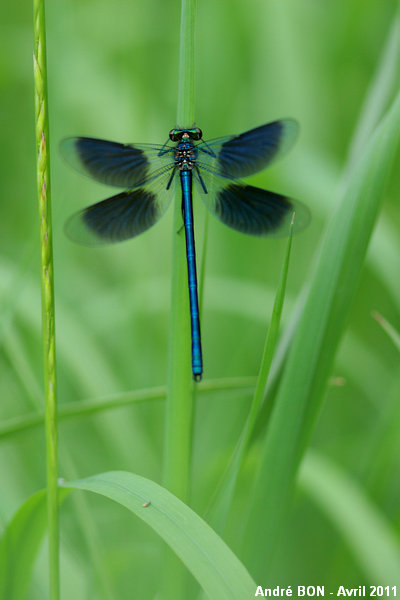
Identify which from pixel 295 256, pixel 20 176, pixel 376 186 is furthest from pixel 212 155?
pixel 20 176

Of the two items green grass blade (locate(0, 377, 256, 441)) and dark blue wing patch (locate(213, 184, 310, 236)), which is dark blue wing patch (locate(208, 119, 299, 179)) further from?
green grass blade (locate(0, 377, 256, 441))

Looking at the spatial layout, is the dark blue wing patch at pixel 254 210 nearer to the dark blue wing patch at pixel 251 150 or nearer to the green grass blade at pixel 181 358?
the dark blue wing patch at pixel 251 150

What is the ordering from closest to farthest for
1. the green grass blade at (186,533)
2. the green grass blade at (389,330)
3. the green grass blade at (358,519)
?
the green grass blade at (186,533) < the green grass blade at (389,330) < the green grass blade at (358,519)

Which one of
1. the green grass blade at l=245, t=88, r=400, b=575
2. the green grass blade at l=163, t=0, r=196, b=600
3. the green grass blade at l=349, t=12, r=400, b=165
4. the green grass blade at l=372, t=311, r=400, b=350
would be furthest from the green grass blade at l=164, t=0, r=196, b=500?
the green grass blade at l=349, t=12, r=400, b=165

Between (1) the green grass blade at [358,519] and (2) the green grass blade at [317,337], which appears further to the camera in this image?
(1) the green grass blade at [358,519]

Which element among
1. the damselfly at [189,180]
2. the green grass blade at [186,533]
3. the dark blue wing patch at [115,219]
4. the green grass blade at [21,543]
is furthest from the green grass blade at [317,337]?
the dark blue wing patch at [115,219]

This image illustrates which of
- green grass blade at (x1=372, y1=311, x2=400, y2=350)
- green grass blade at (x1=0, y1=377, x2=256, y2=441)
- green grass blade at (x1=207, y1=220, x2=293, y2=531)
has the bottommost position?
green grass blade at (x1=207, y1=220, x2=293, y2=531)
